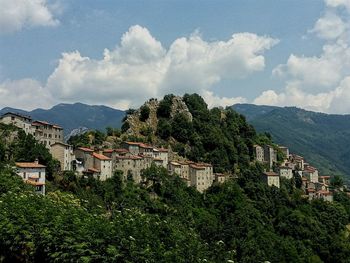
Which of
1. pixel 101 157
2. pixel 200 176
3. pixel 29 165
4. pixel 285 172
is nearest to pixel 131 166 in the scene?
pixel 101 157

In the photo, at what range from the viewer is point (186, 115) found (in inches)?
4112

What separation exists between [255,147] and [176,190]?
42.4m

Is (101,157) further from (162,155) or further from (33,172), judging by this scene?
(162,155)

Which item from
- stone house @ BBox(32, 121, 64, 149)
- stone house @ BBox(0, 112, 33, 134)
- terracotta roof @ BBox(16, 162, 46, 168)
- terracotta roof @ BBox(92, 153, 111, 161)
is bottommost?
terracotta roof @ BBox(16, 162, 46, 168)

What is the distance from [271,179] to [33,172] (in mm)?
58026

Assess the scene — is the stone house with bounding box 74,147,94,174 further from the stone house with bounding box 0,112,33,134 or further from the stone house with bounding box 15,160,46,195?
the stone house with bounding box 15,160,46,195

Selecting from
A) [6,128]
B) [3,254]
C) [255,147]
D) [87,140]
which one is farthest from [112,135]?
[3,254]

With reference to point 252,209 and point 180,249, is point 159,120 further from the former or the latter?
point 180,249

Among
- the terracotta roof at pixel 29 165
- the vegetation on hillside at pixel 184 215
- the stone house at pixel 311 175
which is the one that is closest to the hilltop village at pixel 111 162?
the terracotta roof at pixel 29 165

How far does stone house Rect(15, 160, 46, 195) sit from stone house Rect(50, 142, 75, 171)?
912cm

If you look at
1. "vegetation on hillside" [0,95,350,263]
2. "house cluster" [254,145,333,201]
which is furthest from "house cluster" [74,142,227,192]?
"house cluster" [254,145,333,201]

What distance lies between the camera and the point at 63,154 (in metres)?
67.7

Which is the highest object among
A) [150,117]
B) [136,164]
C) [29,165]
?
[150,117]

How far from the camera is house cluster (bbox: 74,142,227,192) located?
69938 millimetres
